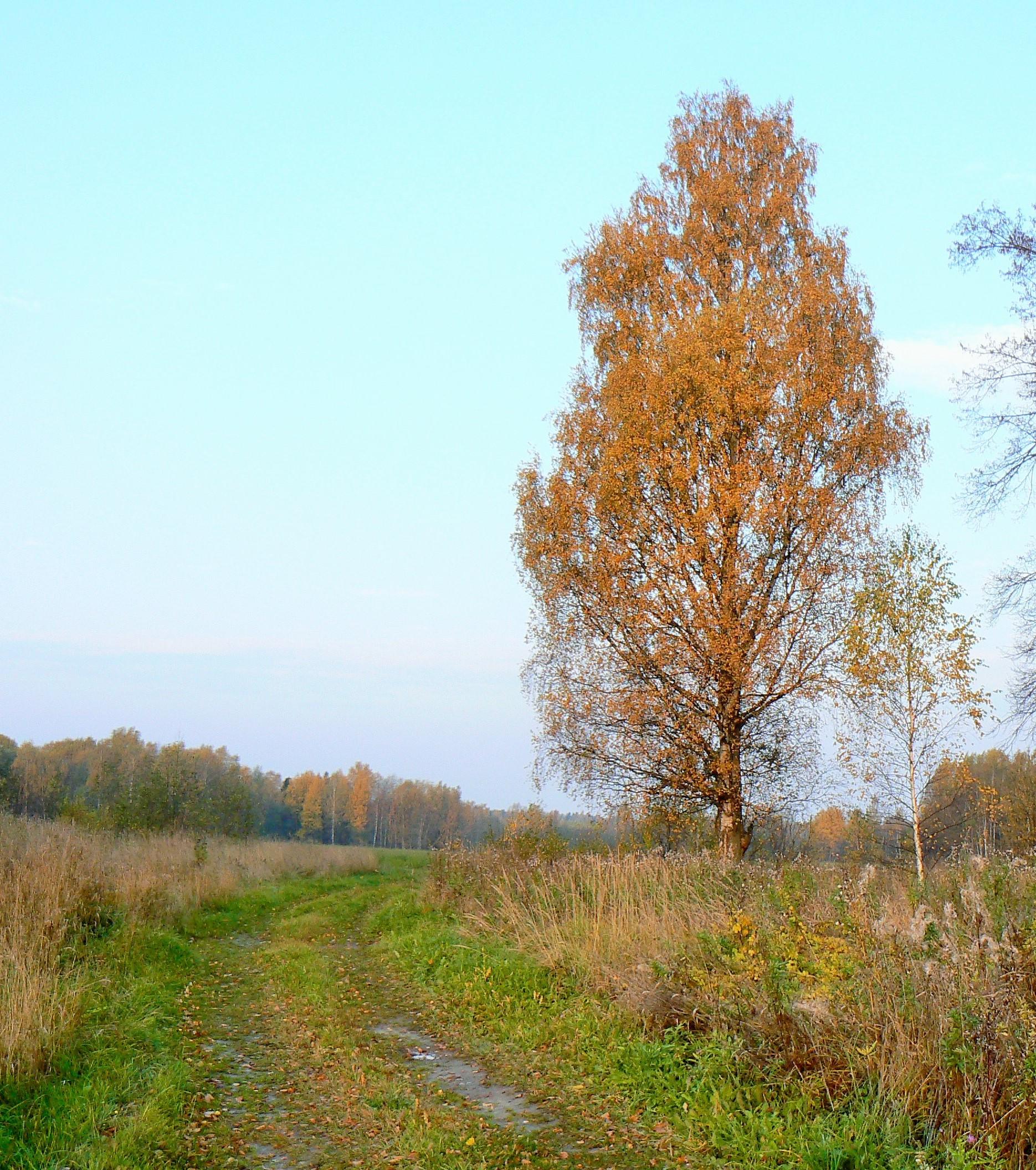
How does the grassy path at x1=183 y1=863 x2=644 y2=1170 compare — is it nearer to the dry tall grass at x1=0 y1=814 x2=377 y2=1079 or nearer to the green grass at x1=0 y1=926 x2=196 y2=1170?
the green grass at x1=0 y1=926 x2=196 y2=1170

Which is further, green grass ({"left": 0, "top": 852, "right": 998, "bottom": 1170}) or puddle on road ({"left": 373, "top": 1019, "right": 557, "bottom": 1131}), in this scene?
puddle on road ({"left": 373, "top": 1019, "right": 557, "bottom": 1131})

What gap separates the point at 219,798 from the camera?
134ft

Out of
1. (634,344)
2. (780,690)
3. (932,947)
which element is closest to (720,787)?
(780,690)

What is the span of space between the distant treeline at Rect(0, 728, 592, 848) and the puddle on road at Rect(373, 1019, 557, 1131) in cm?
720

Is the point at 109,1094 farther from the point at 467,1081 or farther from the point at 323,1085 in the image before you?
the point at 467,1081

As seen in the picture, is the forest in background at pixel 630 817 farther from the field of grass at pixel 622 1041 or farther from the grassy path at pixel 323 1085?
the grassy path at pixel 323 1085

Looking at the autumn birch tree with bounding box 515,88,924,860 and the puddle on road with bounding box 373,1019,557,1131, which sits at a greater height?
the autumn birch tree with bounding box 515,88,924,860

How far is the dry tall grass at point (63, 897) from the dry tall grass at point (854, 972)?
4.23 meters

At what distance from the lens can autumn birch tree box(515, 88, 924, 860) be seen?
13148 mm

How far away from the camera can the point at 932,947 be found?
5211 millimetres

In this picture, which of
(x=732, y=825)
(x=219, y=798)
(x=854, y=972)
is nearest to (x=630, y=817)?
(x=732, y=825)

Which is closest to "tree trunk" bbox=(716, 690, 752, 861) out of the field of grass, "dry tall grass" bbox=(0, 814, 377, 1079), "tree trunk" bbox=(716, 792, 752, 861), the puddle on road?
"tree trunk" bbox=(716, 792, 752, 861)

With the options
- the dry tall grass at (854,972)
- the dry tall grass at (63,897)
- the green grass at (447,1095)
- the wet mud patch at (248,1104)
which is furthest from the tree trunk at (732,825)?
the dry tall grass at (63,897)

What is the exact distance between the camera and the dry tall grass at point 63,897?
20.0ft
